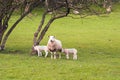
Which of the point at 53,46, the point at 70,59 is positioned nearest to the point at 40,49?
the point at 53,46

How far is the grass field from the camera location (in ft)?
43.0

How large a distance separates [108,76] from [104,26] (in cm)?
2730

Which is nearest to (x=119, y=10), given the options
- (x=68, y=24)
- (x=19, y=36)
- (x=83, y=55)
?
(x=68, y=24)

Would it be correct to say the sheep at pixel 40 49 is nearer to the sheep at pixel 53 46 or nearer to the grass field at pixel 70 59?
the sheep at pixel 53 46

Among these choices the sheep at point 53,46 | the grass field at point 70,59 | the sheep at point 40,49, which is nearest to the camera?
the grass field at point 70,59

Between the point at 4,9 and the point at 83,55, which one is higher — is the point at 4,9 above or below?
above

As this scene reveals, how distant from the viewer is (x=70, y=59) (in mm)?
18469

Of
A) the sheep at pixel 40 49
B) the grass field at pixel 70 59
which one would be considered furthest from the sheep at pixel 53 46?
the grass field at pixel 70 59

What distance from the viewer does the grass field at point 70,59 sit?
13.1 metres

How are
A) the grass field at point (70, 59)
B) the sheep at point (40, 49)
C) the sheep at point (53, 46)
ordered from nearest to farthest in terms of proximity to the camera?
the grass field at point (70, 59) → the sheep at point (53, 46) → the sheep at point (40, 49)

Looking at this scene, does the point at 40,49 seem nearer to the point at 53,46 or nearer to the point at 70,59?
the point at 53,46

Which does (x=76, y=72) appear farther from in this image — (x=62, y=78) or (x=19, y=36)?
(x=19, y=36)

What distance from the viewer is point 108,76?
42.3 ft

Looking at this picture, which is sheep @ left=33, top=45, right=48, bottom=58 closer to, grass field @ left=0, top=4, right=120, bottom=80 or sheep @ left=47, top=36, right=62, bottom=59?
sheep @ left=47, top=36, right=62, bottom=59
